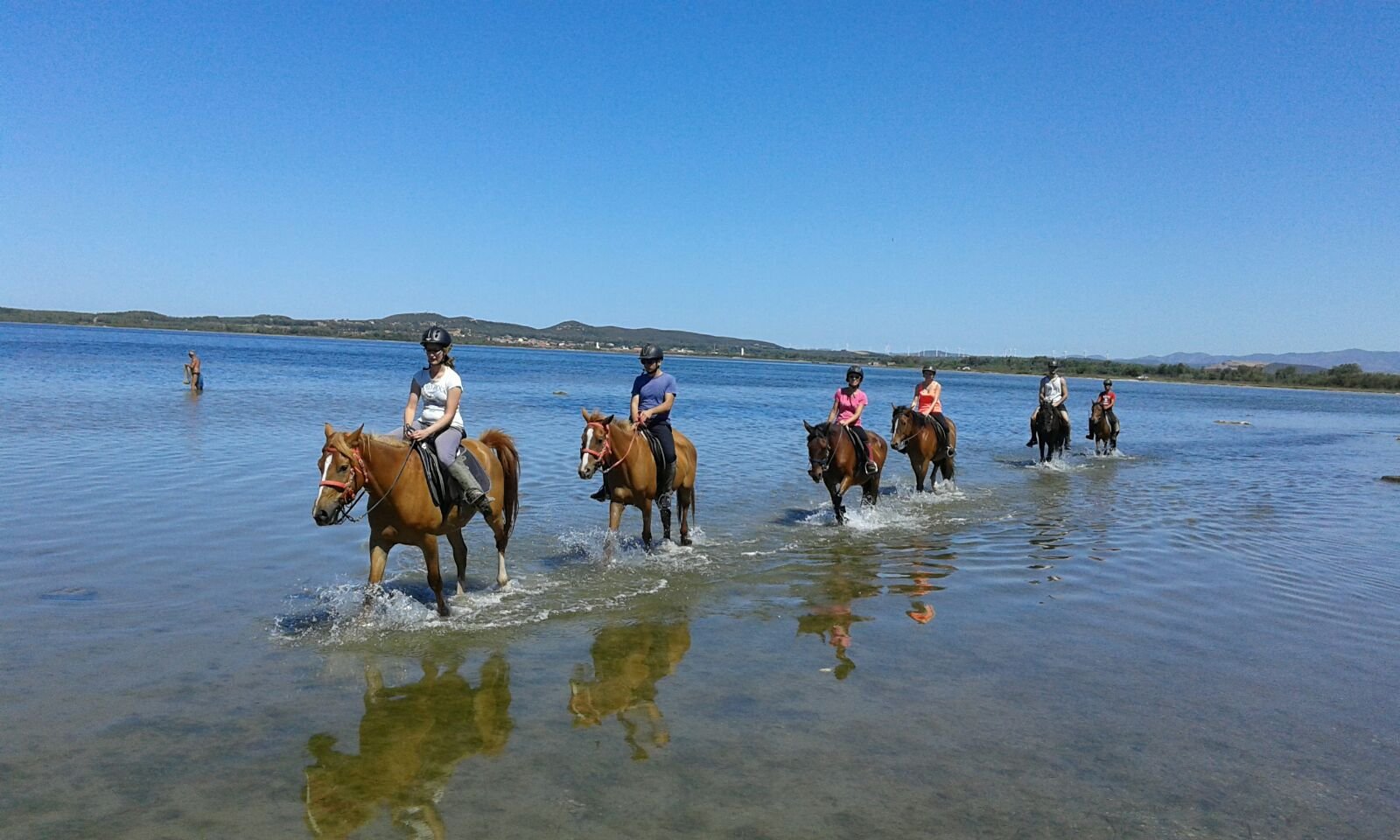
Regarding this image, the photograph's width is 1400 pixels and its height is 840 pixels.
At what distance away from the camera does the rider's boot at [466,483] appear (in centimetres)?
825

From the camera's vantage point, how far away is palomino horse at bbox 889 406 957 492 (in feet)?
52.3

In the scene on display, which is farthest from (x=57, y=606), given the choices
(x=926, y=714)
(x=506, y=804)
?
(x=926, y=714)

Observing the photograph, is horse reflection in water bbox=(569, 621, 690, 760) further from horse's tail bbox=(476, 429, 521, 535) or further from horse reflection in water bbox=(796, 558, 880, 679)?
horse's tail bbox=(476, 429, 521, 535)

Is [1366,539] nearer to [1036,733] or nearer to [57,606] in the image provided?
[1036,733]

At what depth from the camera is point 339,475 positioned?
7.03 metres

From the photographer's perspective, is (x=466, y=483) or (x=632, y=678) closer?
(x=632, y=678)

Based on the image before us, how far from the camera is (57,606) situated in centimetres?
795

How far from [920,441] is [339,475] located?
38.5 ft

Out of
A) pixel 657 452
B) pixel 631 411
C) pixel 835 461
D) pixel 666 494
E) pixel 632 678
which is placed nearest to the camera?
pixel 632 678

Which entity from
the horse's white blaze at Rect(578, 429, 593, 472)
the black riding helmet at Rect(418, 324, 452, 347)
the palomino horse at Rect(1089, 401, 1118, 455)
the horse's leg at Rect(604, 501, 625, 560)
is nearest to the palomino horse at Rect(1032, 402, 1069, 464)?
the palomino horse at Rect(1089, 401, 1118, 455)

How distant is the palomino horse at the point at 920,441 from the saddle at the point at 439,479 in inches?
361

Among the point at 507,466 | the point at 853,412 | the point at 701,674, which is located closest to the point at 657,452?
the point at 507,466

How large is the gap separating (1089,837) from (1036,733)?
4.33ft

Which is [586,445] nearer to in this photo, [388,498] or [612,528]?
[612,528]
